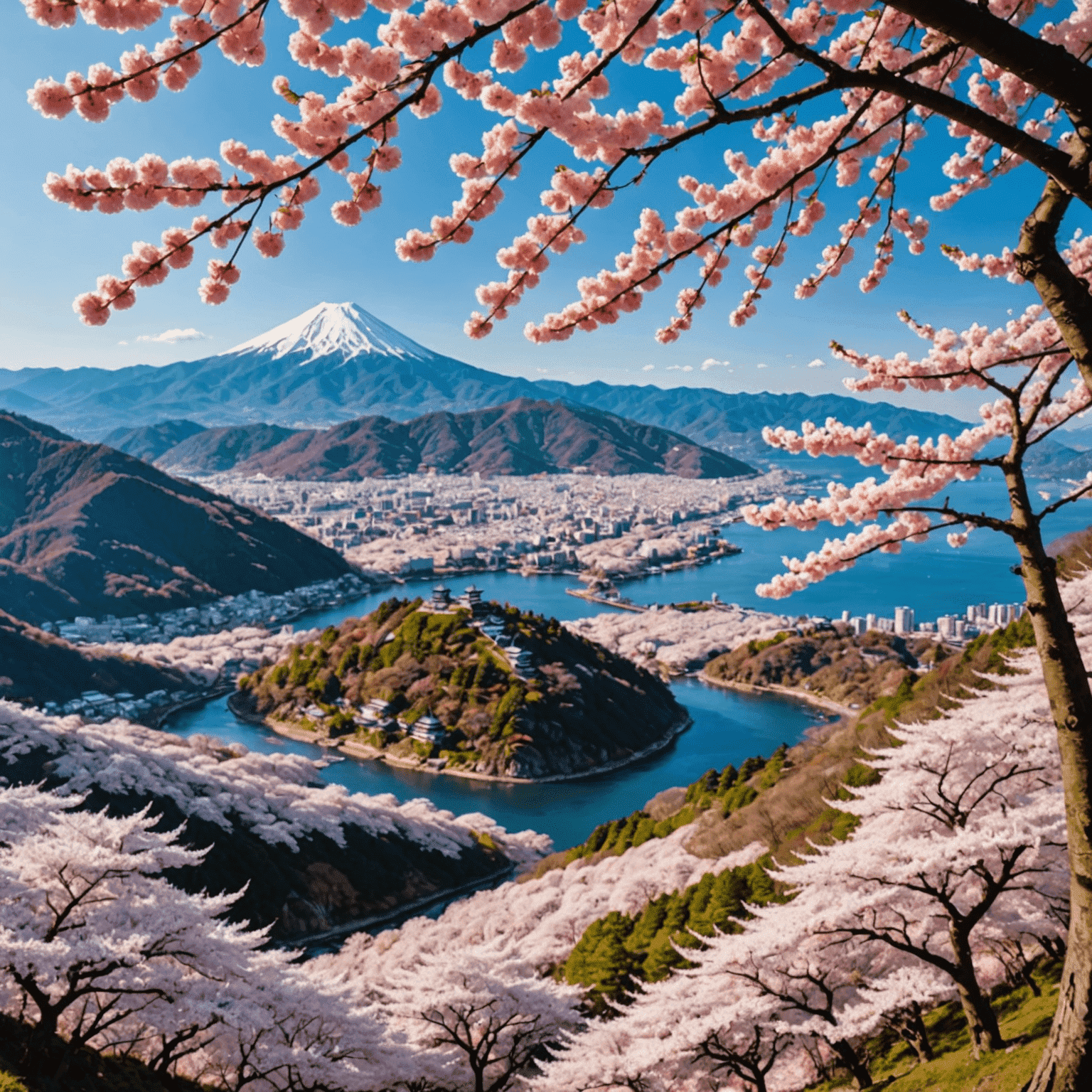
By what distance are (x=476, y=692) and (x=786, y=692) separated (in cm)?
1246

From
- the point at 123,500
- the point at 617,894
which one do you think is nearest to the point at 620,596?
the point at 123,500

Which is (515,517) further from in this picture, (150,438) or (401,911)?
(150,438)

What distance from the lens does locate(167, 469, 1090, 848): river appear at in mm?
22328

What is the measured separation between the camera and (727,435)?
180250 mm

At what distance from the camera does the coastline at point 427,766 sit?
23781 mm

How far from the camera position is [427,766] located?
2448 centimetres

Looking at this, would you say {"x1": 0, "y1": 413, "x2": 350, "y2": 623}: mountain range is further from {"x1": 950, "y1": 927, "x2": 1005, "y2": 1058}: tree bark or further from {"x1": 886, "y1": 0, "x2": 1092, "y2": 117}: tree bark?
{"x1": 886, "y1": 0, "x2": 1092, "y2": 117}: tree bark

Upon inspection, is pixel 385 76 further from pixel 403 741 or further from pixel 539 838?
pixel 403 741

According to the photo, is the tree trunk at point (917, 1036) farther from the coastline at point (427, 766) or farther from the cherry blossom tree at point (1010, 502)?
the coastline at point (427, 766)

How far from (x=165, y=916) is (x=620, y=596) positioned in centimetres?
4508

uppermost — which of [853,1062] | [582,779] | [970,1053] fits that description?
[970,1053]

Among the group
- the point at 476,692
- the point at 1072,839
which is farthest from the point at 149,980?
the point at 476,692

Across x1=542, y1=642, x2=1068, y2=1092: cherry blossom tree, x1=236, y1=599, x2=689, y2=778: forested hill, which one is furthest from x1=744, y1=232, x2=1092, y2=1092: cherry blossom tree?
x1=236, y1=599, x2=689, y2=778: forested hill

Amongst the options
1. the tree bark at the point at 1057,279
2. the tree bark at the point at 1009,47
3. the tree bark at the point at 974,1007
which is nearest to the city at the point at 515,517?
the tree bark at the point at 974,1007
